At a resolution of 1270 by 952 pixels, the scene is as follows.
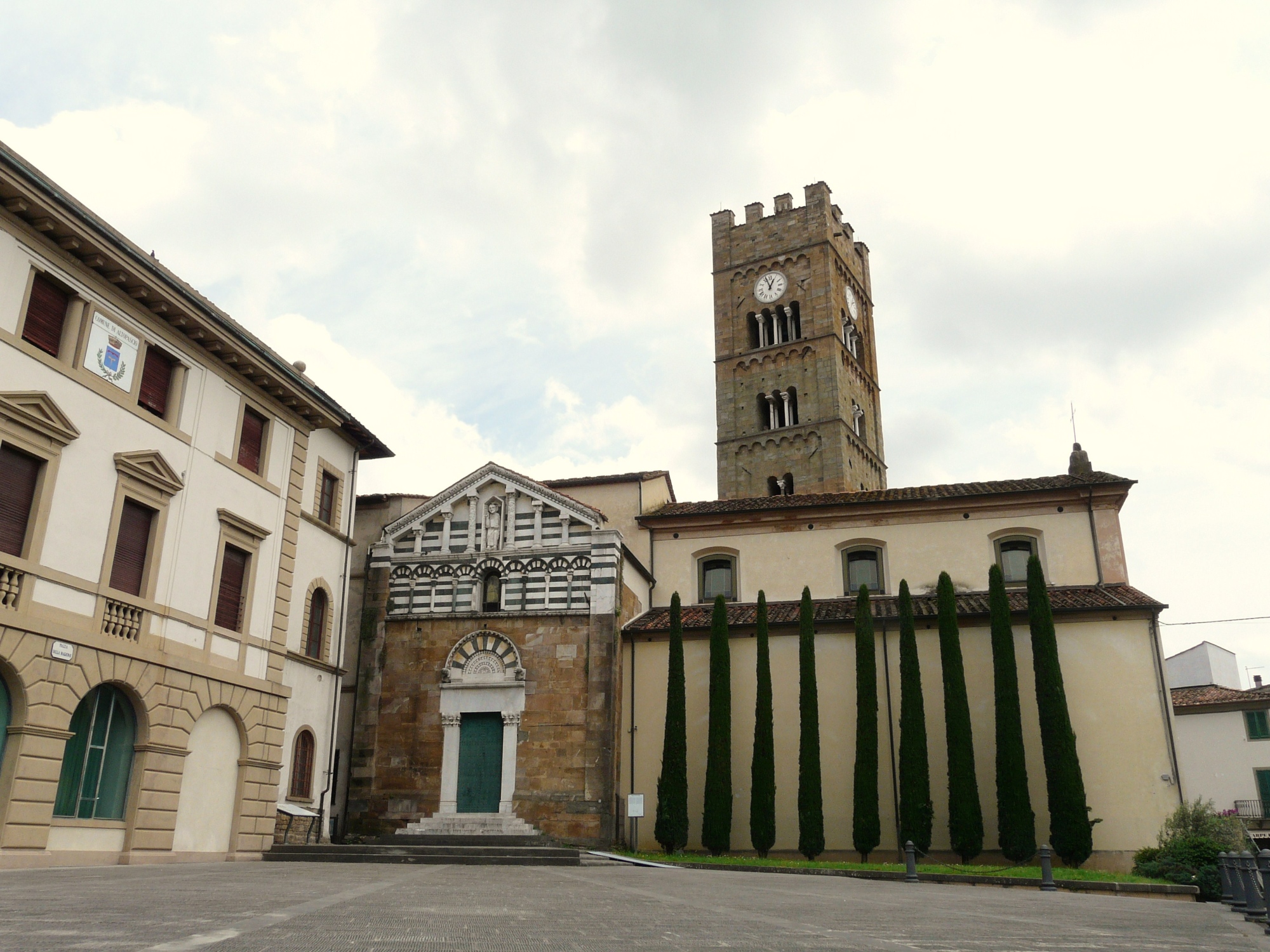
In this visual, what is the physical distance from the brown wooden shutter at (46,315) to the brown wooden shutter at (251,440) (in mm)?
5078

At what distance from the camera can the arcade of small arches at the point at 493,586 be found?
2711cm

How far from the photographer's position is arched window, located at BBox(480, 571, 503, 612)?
27500mm

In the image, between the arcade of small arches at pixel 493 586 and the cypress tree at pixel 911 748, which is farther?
the arcade of small arches at pixel 493 586

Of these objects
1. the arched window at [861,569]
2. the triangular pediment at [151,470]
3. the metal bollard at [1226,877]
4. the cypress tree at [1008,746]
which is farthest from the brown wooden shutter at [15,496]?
the cypress tree at [1008,746]

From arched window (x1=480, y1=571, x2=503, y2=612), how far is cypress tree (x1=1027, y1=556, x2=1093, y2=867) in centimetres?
1403

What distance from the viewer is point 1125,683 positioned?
81.8ft

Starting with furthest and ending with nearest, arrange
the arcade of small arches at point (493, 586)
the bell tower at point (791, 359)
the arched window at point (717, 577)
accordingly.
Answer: the bell tower at point (791, 359), the arched window at point (717, 577), the arcade of small arches at point (493, 586)

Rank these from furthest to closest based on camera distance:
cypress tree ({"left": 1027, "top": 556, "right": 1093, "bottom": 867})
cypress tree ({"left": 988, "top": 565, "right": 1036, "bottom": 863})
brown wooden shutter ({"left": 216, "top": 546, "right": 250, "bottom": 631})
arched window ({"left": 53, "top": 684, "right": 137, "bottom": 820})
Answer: cypress tree ({"left": 988, "top": 565, "right": 1036, "bottom": 863}) → cypress tree ({"left": 1027, "top": 556, "right": 1093, "bottom": 867}) → brown wooden shutter ({"left": 216, "top": 546, "right": 250, "bottom": 631}) → arched window ({"left": 53, "top": 684, "right": 137, "bottom": 820})

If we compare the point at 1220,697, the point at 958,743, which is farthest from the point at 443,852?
the point at 1220,697

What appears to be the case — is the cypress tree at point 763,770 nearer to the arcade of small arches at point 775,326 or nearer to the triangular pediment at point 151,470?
the triangular pediment at point 151,470

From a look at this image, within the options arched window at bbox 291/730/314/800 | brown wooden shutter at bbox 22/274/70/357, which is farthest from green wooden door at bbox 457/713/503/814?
brown wooden shutter at bbox 22/274/70/357

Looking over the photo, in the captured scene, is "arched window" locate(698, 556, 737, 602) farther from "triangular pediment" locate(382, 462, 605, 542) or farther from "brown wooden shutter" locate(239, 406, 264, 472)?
"brown wooden shutter" locate(239, 406, 264, 472)

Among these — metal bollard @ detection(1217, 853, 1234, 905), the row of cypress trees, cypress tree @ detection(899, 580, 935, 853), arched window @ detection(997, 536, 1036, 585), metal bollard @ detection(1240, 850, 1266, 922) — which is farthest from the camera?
arched window @ detection(997, 536, 1036, 585)

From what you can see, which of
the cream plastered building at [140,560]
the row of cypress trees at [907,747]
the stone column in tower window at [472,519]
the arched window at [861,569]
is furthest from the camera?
the arched window at [861,569]
